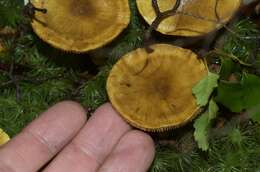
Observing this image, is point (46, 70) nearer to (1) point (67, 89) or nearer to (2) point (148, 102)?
(1) point (67, 89)

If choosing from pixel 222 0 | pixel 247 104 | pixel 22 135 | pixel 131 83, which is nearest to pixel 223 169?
pixel 247 104

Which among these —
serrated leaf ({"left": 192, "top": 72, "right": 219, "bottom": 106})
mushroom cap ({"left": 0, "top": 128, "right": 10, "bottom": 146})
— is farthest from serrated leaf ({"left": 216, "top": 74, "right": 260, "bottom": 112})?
mushroom cap ({"left": 0, "top": 128, "right": 10, "bottom": 146})

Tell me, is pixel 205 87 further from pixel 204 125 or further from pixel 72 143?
pixel 72 143

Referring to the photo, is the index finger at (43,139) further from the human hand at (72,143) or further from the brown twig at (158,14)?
the brown twig at (158,14)

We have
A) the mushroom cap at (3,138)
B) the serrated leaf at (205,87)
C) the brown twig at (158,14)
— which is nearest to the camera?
the serrated leaf at (205,87)

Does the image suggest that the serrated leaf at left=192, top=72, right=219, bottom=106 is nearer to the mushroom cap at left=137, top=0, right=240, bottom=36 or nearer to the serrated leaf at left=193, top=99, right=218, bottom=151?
the serrated leaf at left=193, top=99, right=218, bottom=151

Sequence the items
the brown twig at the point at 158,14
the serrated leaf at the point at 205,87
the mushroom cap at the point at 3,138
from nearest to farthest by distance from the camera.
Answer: the serrated leaf at the point at 205,87
the brown twig at the point at 158,14
the mushroom cap at the point at 3,138

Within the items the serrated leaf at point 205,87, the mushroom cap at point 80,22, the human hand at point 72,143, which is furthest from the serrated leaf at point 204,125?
the mushroom cap at point 80,22
